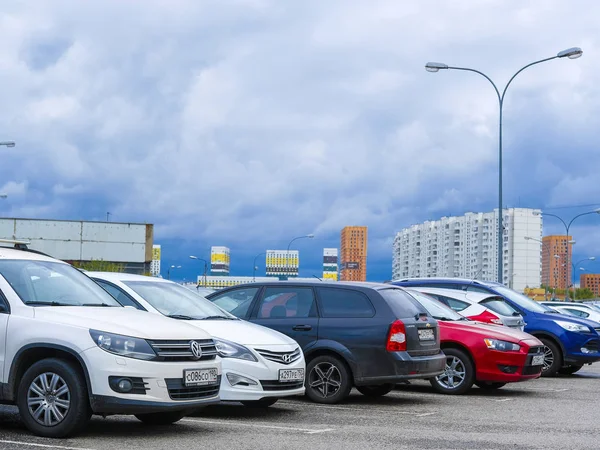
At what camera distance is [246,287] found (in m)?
13.8

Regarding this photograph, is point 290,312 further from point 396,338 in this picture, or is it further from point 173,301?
point 173,301

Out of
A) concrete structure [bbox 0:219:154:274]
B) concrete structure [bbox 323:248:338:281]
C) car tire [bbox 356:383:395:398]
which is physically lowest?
car tire [bbox 356:383:395:398]

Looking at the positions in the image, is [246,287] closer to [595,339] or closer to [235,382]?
[235,382]

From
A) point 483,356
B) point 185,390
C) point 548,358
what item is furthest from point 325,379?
point 548,358

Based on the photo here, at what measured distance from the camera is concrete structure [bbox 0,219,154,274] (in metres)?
56.2

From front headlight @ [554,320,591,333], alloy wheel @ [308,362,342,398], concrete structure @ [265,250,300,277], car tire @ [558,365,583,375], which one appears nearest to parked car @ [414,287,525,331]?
front headlight @ [554,320,591,333]

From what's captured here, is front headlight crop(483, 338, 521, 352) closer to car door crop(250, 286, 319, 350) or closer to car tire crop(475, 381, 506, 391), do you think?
car tire crop(475, 381, 506, 391)

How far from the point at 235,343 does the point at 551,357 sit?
395 inches

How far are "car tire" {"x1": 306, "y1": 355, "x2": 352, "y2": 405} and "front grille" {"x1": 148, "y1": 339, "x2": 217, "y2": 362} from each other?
146 inches

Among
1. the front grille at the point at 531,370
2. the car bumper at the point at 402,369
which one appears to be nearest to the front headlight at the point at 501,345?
the front grille at the point at 531,370

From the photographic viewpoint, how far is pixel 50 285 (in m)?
9.62

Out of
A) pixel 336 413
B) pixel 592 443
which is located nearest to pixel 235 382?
pixel 336 413

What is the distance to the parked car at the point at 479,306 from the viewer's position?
55.6 ft

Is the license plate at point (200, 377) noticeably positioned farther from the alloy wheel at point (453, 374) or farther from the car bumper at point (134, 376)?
the alloy wheel at point (453, 374)
